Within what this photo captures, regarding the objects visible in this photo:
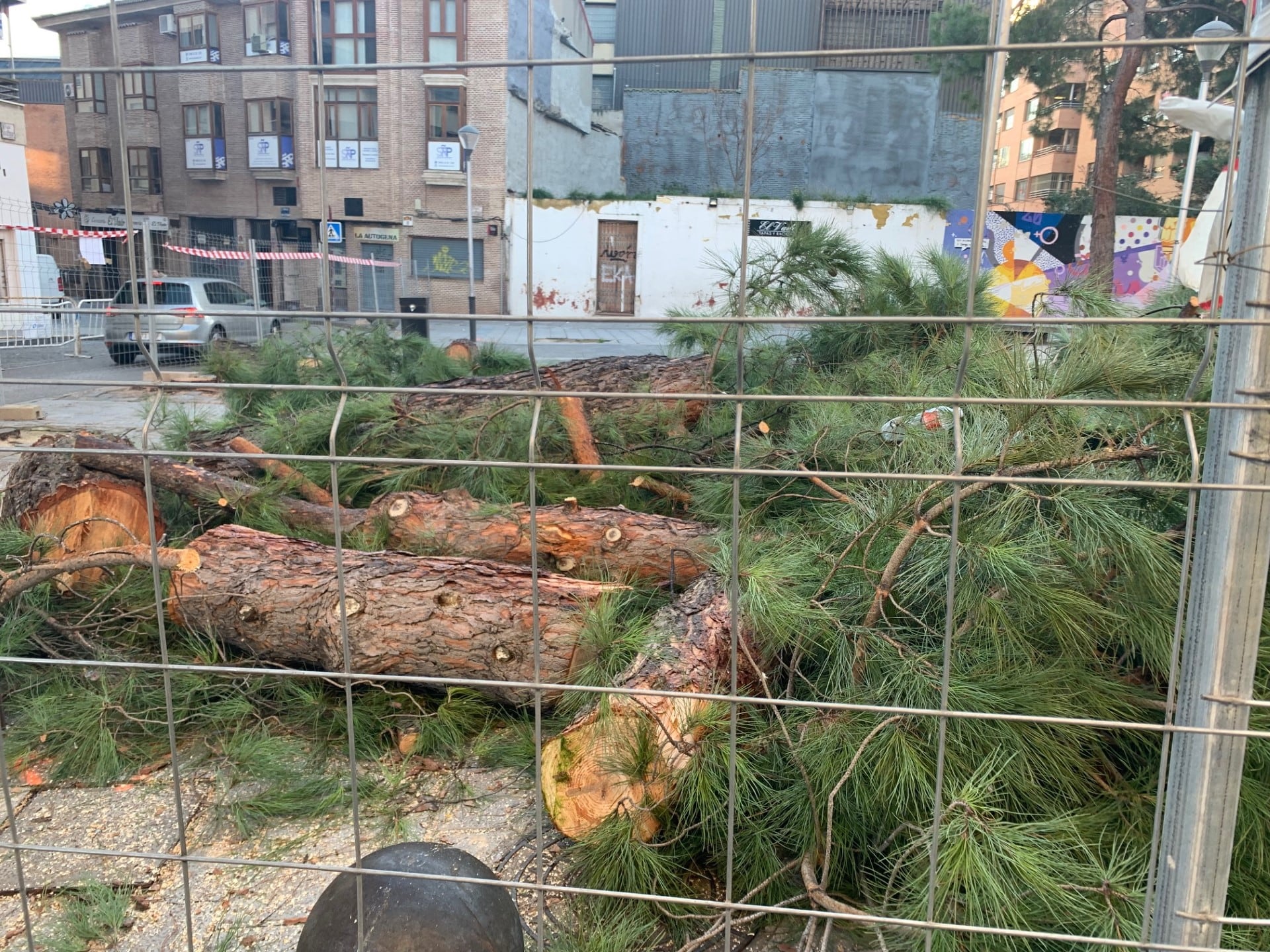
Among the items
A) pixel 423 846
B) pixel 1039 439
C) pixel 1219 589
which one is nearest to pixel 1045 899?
pixel 1219 589

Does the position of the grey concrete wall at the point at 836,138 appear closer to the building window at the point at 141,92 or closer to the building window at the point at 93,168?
the building window at the point at 141,92

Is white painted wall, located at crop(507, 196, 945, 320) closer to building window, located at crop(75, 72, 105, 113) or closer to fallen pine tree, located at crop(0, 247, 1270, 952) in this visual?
fallen pine tree, located at crop(0, 247, 1270, 952)

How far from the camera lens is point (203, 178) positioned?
5.54 ft

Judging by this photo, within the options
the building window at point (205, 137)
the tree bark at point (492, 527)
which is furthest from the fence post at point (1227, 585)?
the tree bark at point (492, 527)

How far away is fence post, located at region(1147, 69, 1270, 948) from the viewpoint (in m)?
1.02

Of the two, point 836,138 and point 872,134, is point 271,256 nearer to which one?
point 836,138

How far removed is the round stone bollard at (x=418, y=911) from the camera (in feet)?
4.62

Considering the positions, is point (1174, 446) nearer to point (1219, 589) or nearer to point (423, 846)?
point (1219, 589)

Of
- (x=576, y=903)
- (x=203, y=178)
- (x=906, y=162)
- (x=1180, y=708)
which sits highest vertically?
(x=906, y=162)

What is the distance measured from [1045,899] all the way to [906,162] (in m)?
7.40

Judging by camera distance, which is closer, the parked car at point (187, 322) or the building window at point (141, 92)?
the building window at point (141, 92)

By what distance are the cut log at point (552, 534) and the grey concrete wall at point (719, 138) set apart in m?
1.10

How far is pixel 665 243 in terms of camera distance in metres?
4.49

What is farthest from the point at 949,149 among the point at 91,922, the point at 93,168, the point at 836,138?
the point at 91,922
